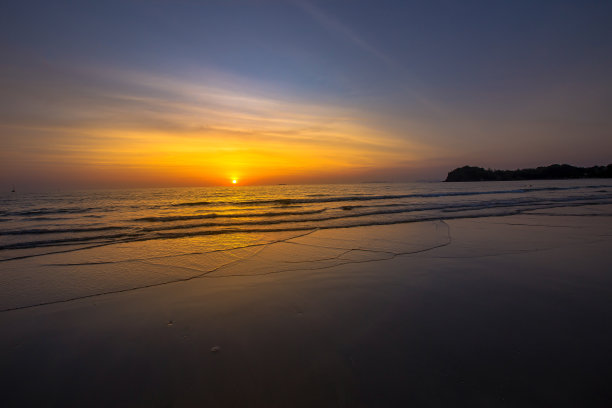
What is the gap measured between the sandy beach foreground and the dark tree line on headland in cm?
14506

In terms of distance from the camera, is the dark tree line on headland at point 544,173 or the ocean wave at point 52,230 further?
the dark tree line on headland at point 544,173

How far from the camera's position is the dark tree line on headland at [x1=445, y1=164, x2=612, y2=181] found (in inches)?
4377

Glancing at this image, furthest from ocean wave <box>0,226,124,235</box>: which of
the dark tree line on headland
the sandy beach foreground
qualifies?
the dark tree line on headland

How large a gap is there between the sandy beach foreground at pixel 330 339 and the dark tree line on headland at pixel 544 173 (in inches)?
5711

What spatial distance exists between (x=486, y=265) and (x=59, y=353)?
22.4ft

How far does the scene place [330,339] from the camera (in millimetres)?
2893

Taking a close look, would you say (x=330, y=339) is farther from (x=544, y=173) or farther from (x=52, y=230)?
(x=544, y=173)

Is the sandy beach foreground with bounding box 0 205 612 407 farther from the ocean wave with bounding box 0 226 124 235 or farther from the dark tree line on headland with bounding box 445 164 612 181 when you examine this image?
the dark tree line on headland with bounding box 445 164 612 181

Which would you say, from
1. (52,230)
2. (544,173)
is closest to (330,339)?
(52,230)

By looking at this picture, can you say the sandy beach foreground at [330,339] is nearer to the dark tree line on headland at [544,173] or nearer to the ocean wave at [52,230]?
the ocean wave at [52,230]

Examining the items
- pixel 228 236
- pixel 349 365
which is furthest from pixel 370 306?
pixel 228 236

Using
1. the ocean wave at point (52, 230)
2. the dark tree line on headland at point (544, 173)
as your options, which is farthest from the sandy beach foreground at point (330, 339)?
the dark tree line on headland at point (544, 173)

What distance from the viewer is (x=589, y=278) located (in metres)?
4.53

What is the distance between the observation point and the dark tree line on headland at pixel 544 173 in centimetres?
11119
